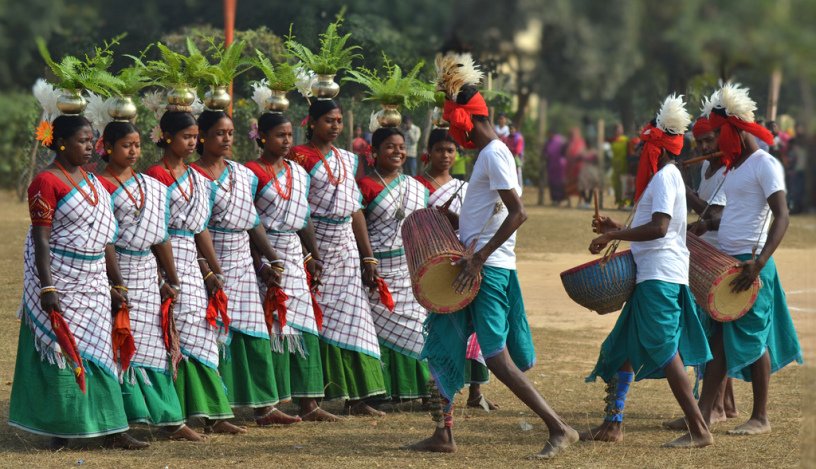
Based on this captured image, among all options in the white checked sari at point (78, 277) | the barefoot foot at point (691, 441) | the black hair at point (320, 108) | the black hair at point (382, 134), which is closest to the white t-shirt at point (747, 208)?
the barefoot foot at point (691, 441)

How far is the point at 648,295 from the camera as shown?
17.6ft

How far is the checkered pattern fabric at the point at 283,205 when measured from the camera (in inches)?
241

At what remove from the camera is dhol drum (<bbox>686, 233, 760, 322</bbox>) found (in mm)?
5617

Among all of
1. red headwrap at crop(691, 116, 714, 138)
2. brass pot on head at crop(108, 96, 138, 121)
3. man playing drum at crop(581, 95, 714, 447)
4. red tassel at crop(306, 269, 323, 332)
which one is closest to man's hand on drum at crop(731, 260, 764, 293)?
man playing drum at crop(581, 95, 714, 447)

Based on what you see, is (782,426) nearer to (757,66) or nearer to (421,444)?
(421,444)

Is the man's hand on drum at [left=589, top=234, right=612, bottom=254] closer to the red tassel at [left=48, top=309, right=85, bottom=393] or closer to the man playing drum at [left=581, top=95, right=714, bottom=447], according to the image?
the man playing drum at [left=581, top=95, right=714, bottom=447]

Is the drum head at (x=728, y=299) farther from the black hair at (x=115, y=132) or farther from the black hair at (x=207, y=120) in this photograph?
the black hair at (x=115, y=132)

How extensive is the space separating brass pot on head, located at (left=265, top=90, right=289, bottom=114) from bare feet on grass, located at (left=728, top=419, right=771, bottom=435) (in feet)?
10.8

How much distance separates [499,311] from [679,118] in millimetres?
1356

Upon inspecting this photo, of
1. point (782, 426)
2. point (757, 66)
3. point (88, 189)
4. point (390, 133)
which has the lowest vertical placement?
point (782, 426)

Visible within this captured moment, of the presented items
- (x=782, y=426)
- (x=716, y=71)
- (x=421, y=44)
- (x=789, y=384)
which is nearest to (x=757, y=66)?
(x=716, y=71)

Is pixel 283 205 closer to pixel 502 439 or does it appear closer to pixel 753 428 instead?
pixel 502 439

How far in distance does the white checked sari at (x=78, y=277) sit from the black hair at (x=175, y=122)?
60cm

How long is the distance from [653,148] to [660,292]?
765mm
